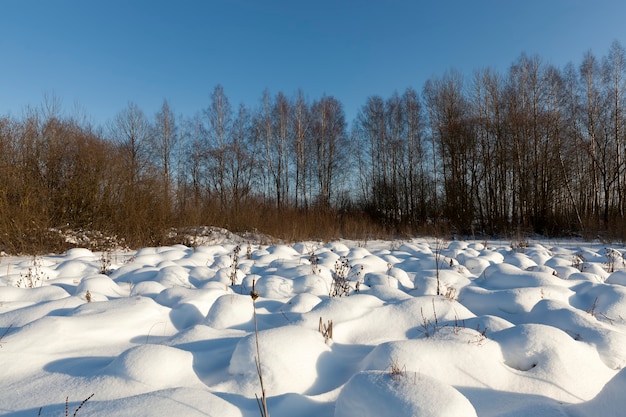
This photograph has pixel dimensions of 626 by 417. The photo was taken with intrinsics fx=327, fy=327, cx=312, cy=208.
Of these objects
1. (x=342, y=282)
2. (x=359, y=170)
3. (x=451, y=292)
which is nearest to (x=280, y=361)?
(x=342, y=282)

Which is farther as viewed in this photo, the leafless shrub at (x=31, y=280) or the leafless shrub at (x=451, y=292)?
the leafless shrub at (x=31, y=280)

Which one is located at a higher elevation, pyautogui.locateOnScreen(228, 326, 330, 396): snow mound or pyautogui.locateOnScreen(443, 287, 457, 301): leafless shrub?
pyautogui.locateOnScreen(228, 326, 330, 396): snow mound

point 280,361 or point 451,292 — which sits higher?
point 280,361

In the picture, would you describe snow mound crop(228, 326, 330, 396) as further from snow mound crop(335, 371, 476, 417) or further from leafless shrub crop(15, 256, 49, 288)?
leafless shrub crop(15, 256, 49, 288)

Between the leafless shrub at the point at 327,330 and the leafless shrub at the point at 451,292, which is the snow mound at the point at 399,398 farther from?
the leafless shrub at the point at 451,292

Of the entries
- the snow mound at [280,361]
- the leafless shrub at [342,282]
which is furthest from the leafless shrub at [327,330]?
the leafless shrub at [342,282]

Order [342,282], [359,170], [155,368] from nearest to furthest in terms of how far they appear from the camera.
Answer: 1. [155,368]
2. [342,282]
3. [359,170]

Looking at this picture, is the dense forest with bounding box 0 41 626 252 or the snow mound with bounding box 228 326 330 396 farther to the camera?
the dense forest with bounding box 0 41 626 252

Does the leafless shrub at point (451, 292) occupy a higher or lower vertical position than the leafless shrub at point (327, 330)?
lower

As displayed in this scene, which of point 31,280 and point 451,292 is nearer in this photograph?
point 451,292

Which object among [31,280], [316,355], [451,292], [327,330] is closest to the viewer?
[316,355]

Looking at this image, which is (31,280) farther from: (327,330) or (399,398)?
(399,398)

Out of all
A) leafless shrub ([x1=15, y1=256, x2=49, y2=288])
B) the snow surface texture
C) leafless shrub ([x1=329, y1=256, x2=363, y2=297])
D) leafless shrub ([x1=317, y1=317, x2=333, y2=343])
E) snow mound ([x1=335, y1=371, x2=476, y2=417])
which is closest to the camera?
snow mound ([x1=335, y1=371, x2=476, y2=417])

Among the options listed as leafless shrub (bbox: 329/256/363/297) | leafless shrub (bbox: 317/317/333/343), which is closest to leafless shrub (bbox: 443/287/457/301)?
leafless shrub (bbox: 329/256/363/297)
